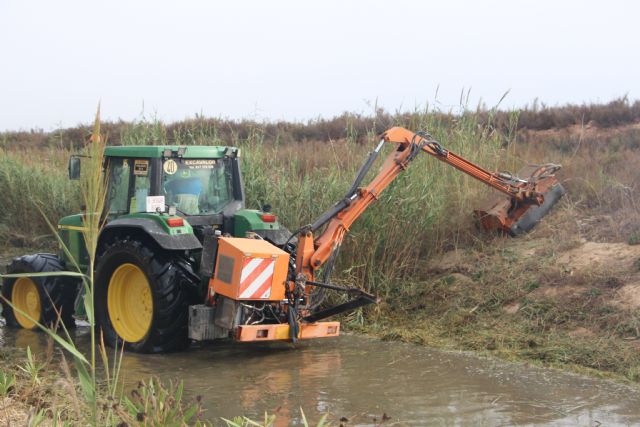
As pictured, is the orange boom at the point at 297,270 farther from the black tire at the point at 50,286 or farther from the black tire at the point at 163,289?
the black tire at the point at 50,286

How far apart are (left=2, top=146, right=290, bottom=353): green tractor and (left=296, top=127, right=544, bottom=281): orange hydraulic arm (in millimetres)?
496

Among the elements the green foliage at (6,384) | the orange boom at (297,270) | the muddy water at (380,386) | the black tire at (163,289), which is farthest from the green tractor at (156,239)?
the green foliage at (6,384)

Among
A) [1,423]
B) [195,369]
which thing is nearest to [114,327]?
[195,369]

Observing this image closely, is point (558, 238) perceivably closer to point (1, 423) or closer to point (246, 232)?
point (246, 232)

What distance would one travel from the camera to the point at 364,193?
805 cm

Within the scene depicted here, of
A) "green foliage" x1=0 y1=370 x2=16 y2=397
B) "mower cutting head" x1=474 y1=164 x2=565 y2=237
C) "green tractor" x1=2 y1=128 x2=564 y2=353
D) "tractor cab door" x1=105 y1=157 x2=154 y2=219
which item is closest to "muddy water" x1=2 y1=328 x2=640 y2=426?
"green tractor" x1=2 y1=128 x2=564 y2=353

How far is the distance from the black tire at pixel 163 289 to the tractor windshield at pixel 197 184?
548 millimetres

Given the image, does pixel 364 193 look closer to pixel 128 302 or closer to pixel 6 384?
pixel 128 302

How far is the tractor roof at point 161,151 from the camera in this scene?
7.77m

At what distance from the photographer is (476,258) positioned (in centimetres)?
984

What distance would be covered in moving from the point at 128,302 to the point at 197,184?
1.27 meters

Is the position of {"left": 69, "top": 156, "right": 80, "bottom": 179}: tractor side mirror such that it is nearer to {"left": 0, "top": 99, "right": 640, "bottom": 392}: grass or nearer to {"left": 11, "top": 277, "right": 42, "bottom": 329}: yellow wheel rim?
{"left": 11, "top": 277, "right": 42, "bottom": 329}: yellow wheel rim

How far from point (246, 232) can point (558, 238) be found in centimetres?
396

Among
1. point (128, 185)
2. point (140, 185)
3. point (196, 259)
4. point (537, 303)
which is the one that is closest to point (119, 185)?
point (128, 185)
